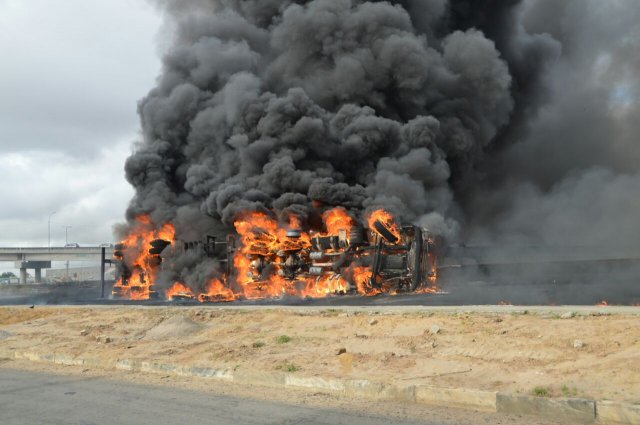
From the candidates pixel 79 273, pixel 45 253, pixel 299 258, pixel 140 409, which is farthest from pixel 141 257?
pixel 79 273

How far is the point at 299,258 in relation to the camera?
106 feet

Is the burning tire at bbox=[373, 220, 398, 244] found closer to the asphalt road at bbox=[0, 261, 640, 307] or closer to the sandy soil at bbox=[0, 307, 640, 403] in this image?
the asphalt road at bbox=[0, 261, 640, 307]

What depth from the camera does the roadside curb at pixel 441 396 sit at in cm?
655

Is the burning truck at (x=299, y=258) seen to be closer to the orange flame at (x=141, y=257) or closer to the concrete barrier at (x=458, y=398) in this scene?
the orange flame at (x=141, y=257)

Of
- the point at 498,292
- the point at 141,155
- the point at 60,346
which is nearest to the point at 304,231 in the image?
the point at 498,292

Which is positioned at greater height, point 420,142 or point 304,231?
point 420,142

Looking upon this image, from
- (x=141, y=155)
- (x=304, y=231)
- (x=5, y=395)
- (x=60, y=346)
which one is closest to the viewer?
(x=5, y=395)

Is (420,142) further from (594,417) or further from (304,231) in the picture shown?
(594,417)

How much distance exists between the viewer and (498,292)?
80.2 feet

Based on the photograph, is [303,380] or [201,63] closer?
[303,380]

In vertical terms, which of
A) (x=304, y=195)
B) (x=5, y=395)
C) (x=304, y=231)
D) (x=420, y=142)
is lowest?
(x=5, y=395)

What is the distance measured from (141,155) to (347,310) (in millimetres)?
32478

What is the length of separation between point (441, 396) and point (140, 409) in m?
4.30

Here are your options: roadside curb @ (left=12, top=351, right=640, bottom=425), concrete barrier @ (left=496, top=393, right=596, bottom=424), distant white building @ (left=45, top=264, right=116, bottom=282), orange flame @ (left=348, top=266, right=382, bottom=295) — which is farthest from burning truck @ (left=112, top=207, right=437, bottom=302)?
distant white building @ (left=45, top=264, right=116, bottom=282)
